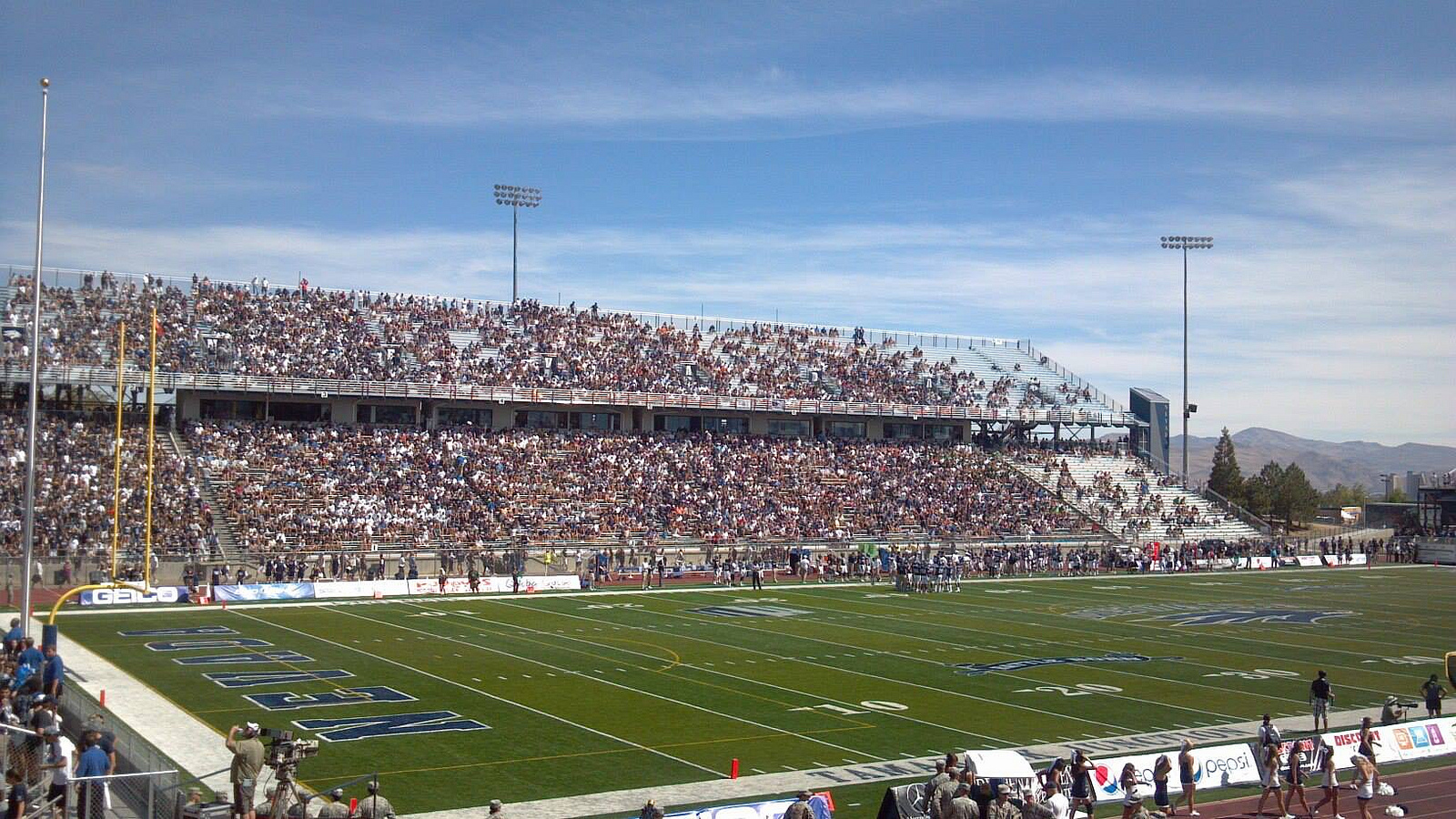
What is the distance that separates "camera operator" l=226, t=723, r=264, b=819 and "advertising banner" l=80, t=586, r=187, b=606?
23792mm

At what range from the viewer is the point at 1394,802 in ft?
58.4

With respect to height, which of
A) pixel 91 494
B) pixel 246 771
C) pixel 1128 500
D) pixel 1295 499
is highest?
pixel 91 494

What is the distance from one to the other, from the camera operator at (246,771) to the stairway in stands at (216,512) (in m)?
29.2

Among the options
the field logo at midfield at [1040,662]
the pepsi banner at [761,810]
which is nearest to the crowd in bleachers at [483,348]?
the field logo at midfield at [1040,662]

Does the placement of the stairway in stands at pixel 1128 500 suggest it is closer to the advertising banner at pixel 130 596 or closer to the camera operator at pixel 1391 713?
the advertising banner at pixel 130 596

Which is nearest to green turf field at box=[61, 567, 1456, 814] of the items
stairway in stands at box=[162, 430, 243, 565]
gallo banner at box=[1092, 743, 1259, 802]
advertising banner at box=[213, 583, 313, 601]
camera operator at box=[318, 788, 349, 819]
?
advertising banner at box=[213, 583, 313, 601]

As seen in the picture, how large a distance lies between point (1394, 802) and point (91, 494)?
39.7 metres

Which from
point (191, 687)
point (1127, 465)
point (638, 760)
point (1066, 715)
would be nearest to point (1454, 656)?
point (1066, 715)

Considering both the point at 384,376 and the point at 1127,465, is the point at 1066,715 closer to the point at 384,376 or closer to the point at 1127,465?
the point at 384,376

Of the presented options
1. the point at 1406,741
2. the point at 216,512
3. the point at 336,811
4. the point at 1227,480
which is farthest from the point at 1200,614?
the point at 1227,480

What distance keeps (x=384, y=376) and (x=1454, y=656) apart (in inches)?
1700

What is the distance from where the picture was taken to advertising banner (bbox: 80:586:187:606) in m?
36.2

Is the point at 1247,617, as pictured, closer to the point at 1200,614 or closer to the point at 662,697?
the point at 1200,614

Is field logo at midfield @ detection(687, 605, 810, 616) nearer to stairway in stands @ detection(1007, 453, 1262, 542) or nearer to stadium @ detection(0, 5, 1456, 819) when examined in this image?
stadium @ detection(0, 5, 1456, 819)
